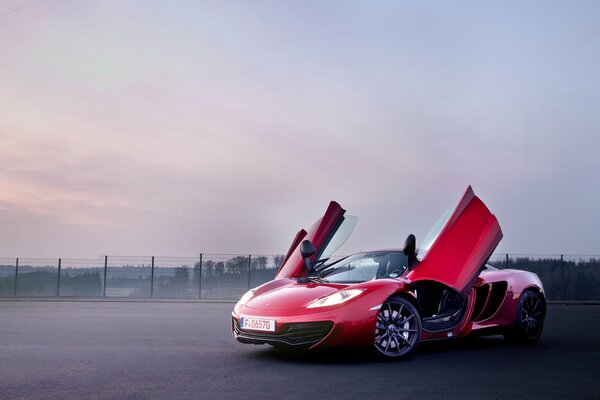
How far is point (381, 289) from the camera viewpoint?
7.46 m

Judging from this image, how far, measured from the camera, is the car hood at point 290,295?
24.4 feet

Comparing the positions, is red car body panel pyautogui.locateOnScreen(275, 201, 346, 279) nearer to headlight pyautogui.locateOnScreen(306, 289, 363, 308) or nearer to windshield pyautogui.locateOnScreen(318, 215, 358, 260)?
windshield pyautogui.locateOnScreen(318, 215, 358, 260)

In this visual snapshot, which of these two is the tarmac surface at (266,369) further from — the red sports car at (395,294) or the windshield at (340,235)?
the windshield at (340,235)

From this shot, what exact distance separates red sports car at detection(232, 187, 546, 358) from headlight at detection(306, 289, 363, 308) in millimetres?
11

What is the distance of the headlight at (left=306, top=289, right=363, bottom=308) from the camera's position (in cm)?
726

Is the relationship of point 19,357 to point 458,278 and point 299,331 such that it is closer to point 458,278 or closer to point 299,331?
point 299,331

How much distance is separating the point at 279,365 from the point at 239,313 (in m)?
1.08

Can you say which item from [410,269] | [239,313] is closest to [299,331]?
[239,313]

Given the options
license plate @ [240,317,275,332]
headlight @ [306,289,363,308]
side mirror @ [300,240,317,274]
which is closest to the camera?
headlight @ [306,289,363,308]

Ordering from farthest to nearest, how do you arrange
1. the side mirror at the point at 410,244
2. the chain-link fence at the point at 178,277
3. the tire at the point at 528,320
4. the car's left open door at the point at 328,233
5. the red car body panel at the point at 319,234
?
the chain-link fence at the point at 178,277
the car's left open door at the point at 328,233
the red car body panel at the point at 319,234
the tire at the point at 528,320
the side mirror at the point at 410,244

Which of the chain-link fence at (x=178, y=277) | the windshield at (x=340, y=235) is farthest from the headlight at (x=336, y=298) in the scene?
the chain-link fence at (x=178, y=277)

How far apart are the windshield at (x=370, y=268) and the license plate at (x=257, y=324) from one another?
109 cm

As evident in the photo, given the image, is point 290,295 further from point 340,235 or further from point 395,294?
point 340,235

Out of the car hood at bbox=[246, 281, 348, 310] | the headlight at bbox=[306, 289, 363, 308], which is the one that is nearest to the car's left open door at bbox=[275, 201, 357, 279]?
the car hood at bbox=[246, 281, 348, 310]
